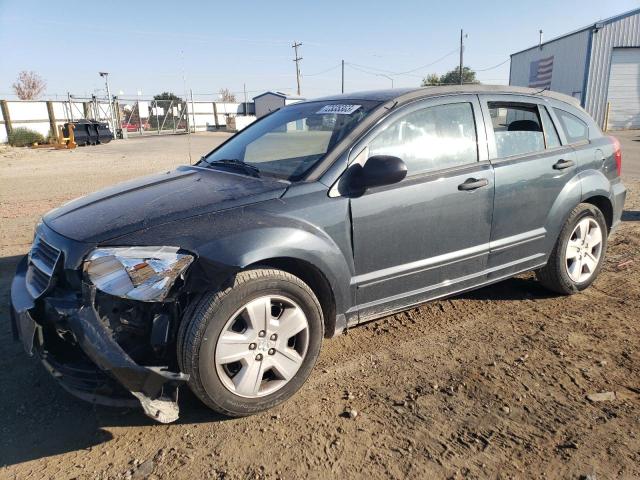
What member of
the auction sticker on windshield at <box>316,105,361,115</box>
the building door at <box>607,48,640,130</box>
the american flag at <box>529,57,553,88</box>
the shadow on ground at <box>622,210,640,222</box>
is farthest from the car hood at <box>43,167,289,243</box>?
the american flag at <box>529,57,553,88</box>

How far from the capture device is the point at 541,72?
1432 inches

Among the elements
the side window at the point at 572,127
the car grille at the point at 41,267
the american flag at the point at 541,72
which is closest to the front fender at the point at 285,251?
the car grille at the point at 41,267

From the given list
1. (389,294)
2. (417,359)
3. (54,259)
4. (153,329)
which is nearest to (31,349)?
(54,259)

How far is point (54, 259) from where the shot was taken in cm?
272

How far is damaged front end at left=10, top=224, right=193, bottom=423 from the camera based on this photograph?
2371 mm

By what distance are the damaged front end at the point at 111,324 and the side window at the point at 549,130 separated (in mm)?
3181

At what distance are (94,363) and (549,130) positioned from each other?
3.83 m

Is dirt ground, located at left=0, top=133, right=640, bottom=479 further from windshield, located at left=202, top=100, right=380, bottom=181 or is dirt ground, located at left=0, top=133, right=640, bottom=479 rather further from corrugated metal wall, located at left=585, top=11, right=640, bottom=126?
corrugated metal wall, located at left=585, top=11, right=640, bottom=126

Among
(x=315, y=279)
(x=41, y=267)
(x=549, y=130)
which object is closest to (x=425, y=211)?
(x=315, y=279)

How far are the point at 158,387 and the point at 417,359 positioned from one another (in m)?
1.74

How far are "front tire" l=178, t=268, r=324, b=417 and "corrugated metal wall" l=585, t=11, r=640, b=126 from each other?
108 feet

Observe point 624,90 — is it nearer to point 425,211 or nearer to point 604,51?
point 604,51

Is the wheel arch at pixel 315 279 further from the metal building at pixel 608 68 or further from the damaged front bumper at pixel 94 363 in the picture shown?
the metal building at pixel 608 68

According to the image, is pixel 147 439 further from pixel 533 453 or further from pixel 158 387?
pixel 533 453
